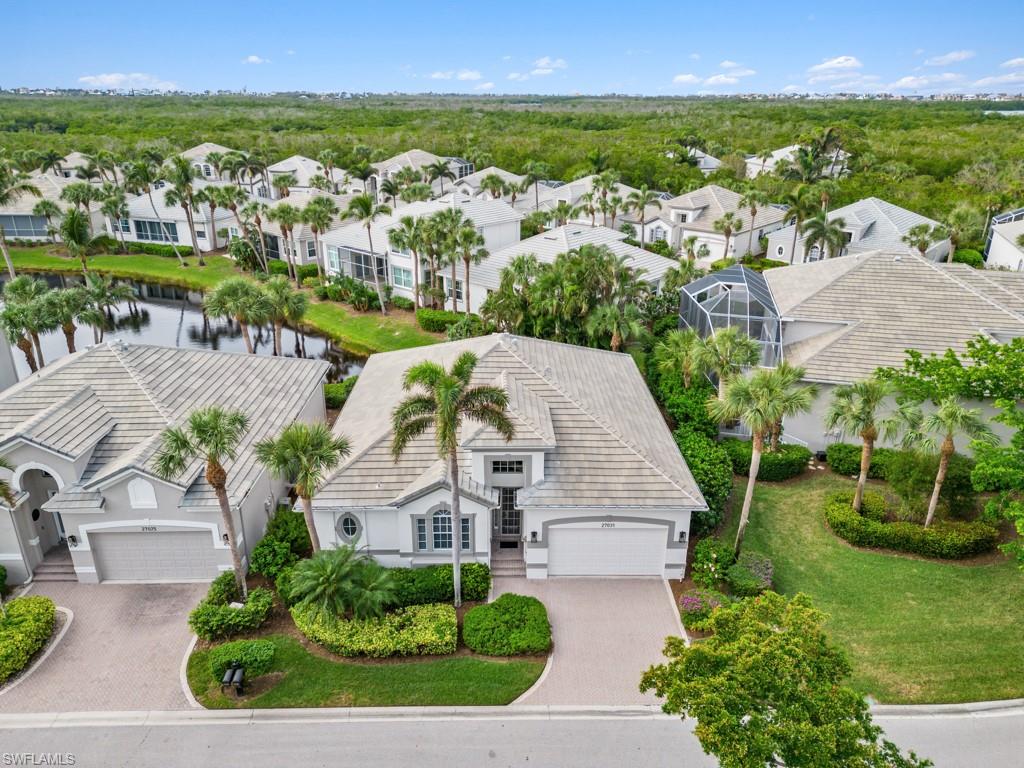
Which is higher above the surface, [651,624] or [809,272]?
[809,272]

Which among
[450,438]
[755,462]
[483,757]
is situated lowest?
[483,757]

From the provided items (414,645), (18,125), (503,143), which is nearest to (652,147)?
(503,143)

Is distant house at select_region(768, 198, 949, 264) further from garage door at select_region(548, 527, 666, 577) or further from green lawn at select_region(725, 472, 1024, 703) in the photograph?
garage door at select_region(548, 527, 666, 577)

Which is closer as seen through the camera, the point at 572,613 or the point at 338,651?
the point at 338,651

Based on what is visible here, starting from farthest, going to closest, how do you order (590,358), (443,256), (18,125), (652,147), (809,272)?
(18,125) < (652,147) < (443,256) < (809,272) < (590,358)

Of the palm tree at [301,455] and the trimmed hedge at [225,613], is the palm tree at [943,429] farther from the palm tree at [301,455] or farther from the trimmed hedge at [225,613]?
the trimmed hedge at [225,613]

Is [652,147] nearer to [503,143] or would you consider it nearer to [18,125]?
[503,143]

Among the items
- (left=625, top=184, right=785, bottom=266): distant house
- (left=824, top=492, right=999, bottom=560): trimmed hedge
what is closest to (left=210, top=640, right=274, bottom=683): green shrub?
(left=824, top=492, right=999, bottom=560): trimmed hedge

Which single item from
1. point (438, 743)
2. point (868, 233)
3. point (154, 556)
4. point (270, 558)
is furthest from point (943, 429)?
point (868, 233)
